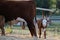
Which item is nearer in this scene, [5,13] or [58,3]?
[5,13]

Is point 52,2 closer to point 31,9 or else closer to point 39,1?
point 39,1

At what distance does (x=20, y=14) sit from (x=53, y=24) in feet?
31.4

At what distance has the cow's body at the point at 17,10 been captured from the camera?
7075mm

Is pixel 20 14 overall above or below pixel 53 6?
above

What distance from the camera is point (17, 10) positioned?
23.8 ft

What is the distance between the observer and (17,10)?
286 inches

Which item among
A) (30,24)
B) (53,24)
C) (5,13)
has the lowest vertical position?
(53,24)

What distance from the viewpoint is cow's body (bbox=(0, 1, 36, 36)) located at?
7.07m

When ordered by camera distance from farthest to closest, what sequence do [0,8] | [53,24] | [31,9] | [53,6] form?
[53,6] < [53,24] < [31,9] < [0,8]

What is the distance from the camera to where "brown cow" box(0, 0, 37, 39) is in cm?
707

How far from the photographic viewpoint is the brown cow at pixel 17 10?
23.2 ft

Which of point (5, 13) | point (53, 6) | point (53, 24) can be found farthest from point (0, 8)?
point (53, 6)

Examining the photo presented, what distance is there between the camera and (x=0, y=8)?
7.02m

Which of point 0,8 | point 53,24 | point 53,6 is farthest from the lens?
point 53,6
